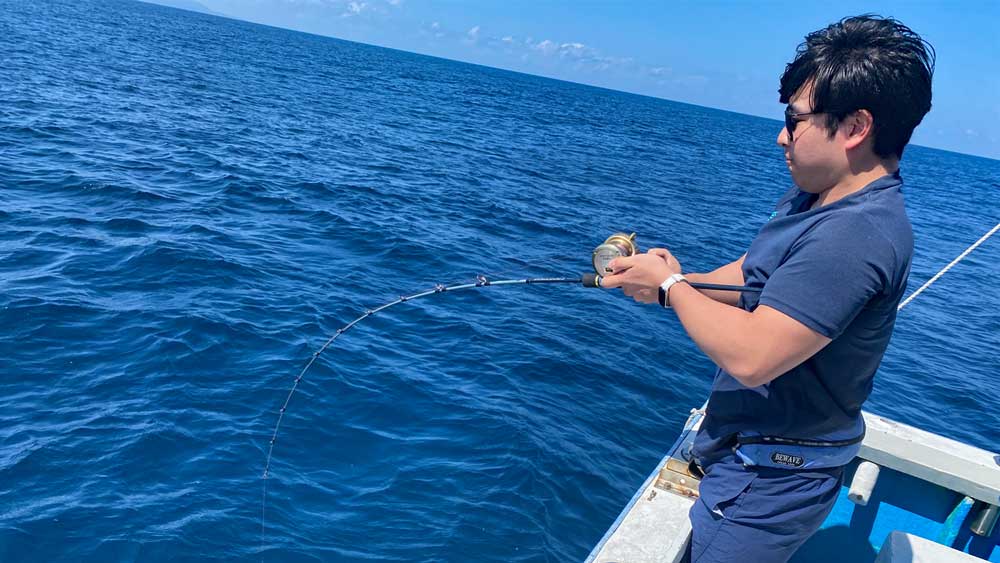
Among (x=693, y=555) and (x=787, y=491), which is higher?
(x=787, y=491)

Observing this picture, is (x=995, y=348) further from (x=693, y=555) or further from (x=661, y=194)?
(x=693, y=555)

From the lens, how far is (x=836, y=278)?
1.76m

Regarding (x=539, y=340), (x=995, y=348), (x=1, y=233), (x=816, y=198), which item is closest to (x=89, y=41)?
(x=1, y=233)

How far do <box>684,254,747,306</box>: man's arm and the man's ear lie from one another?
60 centimetres

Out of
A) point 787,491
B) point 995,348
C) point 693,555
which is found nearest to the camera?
point 787,491

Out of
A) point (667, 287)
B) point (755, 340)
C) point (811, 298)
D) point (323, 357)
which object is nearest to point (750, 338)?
point (755, 340)

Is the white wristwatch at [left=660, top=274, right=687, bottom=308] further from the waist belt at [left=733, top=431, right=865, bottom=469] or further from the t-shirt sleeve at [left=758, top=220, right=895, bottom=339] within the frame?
the waist belt at [left=733, top=431, right=865, bottom=469]

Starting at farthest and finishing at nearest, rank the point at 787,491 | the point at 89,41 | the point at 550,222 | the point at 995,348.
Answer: the point at 89,41 < the point at 550,222 < the point at 995,348 < the point at 787,491

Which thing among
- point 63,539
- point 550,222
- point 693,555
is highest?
point 693,555

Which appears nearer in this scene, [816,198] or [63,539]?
[816,198]

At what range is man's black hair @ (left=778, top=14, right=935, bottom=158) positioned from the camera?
6.00 ft

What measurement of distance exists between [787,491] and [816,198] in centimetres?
89

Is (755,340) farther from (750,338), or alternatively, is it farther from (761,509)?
(761,509)

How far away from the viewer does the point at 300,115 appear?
2716cm
